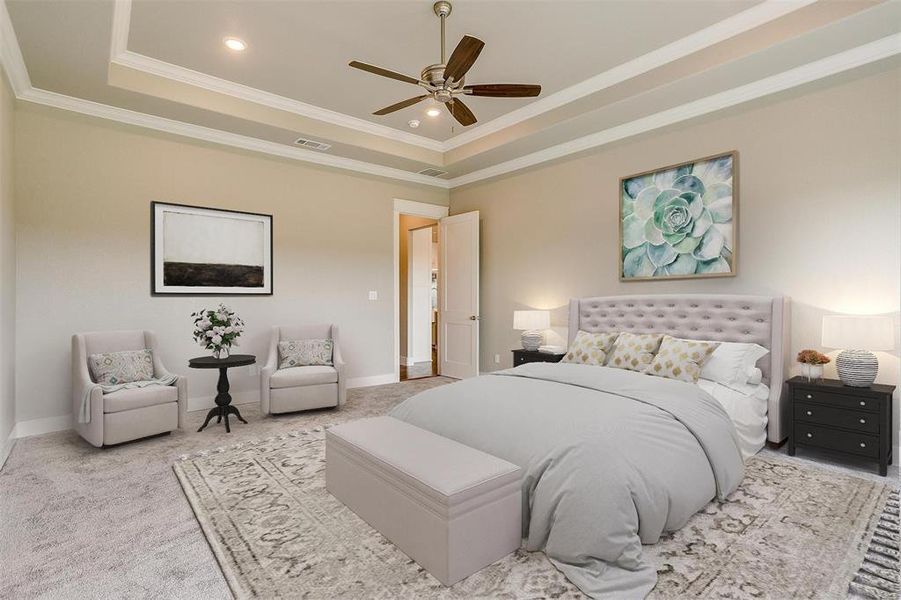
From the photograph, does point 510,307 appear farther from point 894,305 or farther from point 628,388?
point 894,305

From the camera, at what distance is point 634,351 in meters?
3.82

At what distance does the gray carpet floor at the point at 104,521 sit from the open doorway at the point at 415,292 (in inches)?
170

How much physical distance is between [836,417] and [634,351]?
1.35 m

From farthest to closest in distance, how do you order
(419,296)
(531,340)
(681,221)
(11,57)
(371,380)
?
(419,296)
(371,380)
(531,340)
(681,221)
(11,57)

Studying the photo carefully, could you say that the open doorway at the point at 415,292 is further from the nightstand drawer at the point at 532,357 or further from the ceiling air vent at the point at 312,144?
the nightstand drawer at the point at 532,357

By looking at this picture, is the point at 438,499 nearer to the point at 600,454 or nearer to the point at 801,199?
the point at 600,454

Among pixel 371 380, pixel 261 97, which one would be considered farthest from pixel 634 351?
pixel 261 97

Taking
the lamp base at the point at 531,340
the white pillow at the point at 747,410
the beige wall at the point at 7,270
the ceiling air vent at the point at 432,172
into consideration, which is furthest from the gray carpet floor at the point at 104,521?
the ceiling air vent at the point at 432,172

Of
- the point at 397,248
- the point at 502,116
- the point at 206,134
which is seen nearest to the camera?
the point at 206,134

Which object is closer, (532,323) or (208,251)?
(208,251)

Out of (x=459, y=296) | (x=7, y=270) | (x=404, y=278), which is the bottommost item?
(x=459, y=296)

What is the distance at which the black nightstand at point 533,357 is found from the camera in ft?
16.2

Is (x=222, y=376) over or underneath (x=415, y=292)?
underneath

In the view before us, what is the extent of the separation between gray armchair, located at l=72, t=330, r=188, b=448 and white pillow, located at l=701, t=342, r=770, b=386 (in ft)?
13.9
